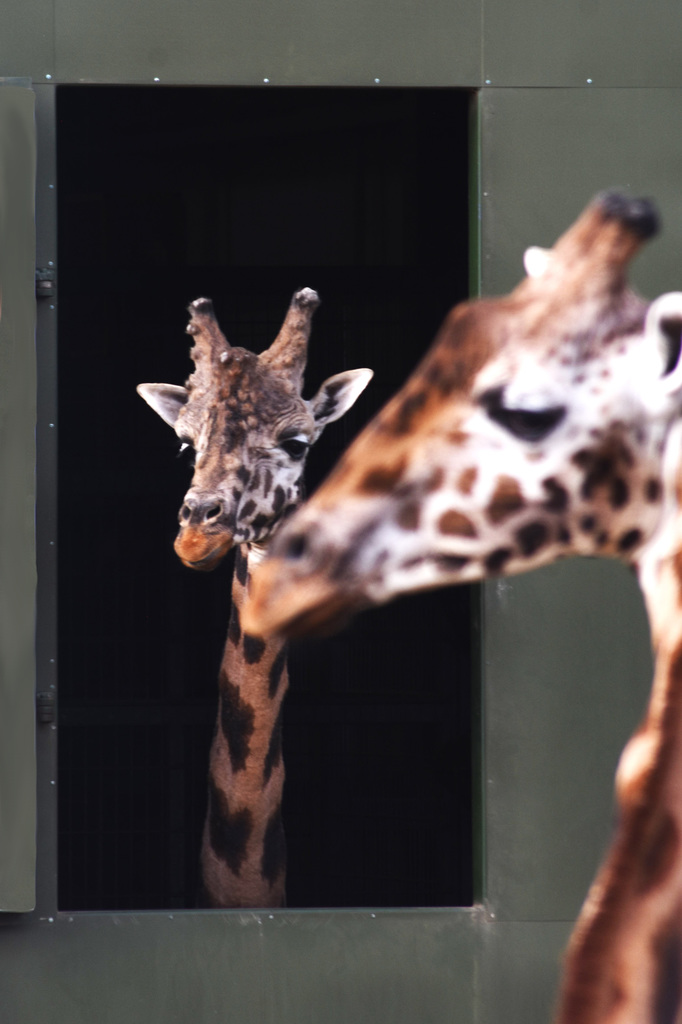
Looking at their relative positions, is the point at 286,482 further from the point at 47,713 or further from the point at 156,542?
the point at 156,542

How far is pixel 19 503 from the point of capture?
124 inches

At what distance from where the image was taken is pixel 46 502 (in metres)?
3.31

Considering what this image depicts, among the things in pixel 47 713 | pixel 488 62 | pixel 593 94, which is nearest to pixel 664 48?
pixel 593 94

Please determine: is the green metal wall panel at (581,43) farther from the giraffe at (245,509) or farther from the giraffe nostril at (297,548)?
the giraffe nostril at (297,548)

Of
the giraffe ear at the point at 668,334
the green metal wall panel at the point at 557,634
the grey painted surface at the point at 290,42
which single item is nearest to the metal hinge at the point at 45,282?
the grey painted surface at the point at 290,42

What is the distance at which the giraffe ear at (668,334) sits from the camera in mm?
1340

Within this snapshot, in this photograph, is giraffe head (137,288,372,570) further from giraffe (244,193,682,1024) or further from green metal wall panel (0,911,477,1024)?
giraffe (244,193,682,1024)

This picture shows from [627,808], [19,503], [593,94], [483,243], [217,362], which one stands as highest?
[593,94]

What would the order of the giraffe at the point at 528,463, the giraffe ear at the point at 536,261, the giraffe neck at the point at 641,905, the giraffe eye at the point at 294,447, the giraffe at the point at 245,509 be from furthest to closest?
the giraffe eye at the point at 294,447
the giraffe at the point at 245,509
the giraffe ear at the point at 536,261
the giraffe at the point at 528,463
the giraffe neck at the point at 641,905

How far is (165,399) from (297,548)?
6.88ft

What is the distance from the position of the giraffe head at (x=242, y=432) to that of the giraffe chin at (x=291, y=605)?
5.58ft

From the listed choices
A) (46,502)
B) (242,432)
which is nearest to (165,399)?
(242,432)

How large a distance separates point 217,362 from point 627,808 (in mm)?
2147

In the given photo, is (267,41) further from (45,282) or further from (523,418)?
(523,418)
